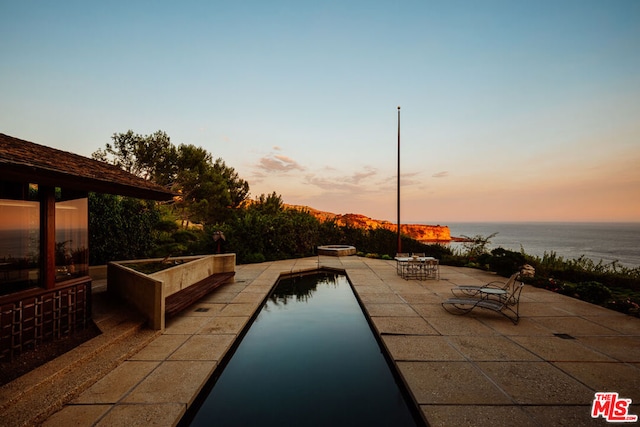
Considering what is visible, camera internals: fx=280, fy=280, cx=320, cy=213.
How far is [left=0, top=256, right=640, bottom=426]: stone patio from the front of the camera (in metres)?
3.06

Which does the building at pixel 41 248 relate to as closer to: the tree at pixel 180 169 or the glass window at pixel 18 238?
the glass window at pixel 18 238

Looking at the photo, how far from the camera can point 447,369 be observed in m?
4.05

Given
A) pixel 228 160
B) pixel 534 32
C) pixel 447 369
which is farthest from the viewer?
pixel 228 160

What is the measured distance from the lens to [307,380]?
4.22 meters

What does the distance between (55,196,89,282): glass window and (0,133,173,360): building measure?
0.02 m

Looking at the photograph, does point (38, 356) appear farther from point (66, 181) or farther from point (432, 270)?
point (432, 270)

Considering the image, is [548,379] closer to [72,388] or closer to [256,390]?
[256,390]

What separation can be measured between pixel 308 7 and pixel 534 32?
33.6 ft

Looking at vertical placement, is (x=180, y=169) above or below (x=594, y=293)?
above

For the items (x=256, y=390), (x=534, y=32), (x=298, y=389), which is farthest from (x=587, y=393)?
(x=534, y=32)

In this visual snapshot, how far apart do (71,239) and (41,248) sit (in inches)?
29.5

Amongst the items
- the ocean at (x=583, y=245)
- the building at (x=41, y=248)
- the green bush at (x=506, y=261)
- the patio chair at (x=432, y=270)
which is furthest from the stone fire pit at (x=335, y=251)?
the building at (x=41, y=248)

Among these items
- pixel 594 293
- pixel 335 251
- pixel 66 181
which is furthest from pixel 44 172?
pixel 335 251

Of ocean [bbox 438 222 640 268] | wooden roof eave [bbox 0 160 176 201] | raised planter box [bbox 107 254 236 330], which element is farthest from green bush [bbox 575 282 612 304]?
wooden roof eave [bbox 0 160 176 201]
